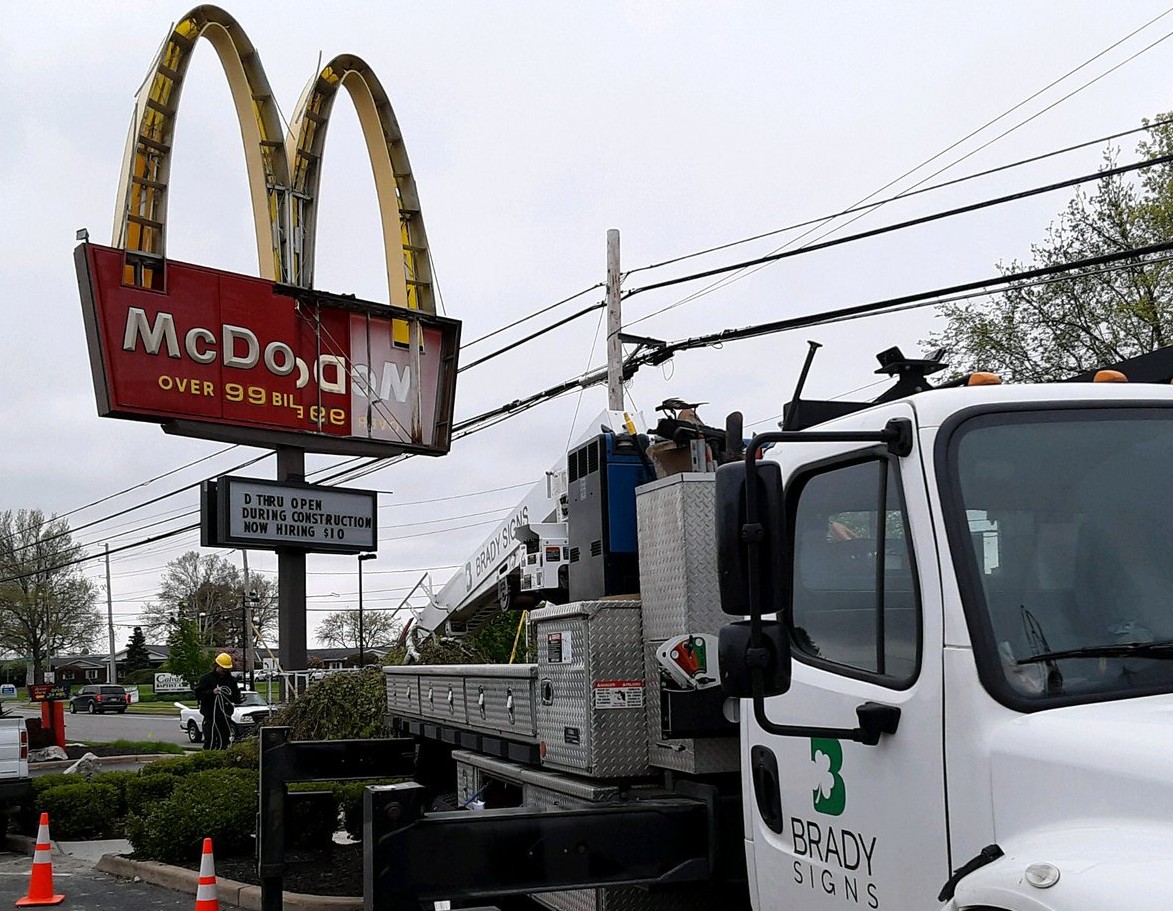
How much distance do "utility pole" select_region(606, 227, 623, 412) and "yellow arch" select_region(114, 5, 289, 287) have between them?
6.61 metres

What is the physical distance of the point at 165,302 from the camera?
14.3 m

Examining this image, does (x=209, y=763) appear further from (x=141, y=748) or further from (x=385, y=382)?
(x=141, y=748)

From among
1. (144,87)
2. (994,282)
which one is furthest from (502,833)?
(144,87)

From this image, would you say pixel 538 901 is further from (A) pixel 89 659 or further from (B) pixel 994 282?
(A) pixel 89 659

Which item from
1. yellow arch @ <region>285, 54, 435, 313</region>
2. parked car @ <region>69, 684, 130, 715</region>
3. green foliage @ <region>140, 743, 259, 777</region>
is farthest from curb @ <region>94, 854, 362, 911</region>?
parked car @ <region>69, 684, 130, 715</region>

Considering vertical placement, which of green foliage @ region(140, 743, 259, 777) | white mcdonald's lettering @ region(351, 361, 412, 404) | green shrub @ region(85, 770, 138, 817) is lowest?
green shrub @ region(85, 770, 138, 817)

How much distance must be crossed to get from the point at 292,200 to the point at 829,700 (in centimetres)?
1404

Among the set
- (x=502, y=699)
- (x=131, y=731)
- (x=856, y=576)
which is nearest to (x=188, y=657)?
(x=131, y=731)

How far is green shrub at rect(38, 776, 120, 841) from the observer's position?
40.5 feet

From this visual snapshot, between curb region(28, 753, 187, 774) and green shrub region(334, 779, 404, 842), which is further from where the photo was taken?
curb region(28, 753, 187, 774)

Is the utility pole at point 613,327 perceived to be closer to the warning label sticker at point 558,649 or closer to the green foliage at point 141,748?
the green foliage at point 141,748

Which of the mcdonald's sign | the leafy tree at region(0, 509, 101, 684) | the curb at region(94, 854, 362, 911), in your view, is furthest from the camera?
the leafy tree at region(0, 509, 101, 684)

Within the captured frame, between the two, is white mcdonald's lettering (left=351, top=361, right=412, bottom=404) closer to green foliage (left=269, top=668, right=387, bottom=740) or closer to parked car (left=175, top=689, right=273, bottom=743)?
green foliage (left=269, top=668, right=387, bottom=740)

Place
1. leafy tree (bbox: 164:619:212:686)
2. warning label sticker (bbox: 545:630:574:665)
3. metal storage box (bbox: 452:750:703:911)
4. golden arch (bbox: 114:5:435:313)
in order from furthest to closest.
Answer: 1. leafy tree (bbox: 164:619:212:686)
2. golden arch (bbox: 114:5:435:313)
3. warning label sticker (bbox: 545:630:574:665)
4. metal storage box (bbox: 452:750:703:911)
